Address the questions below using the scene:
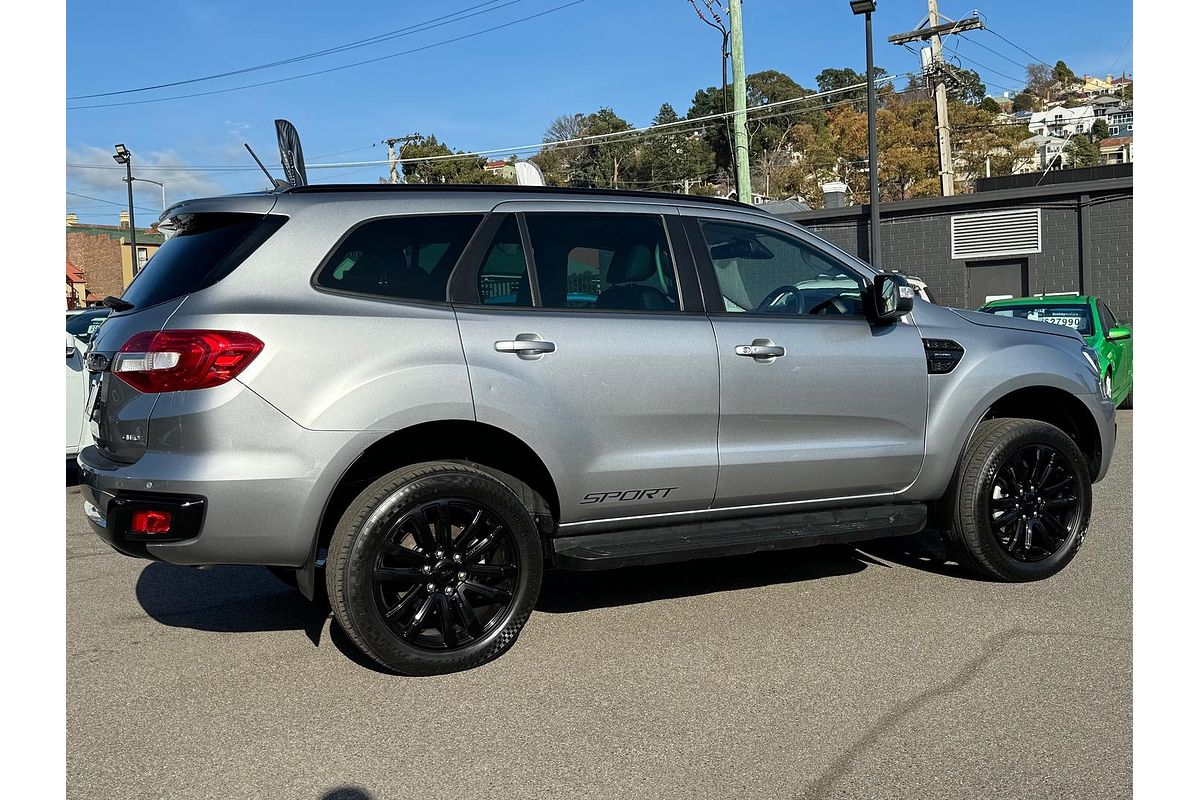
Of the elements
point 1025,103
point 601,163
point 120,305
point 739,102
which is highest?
point 1025,103

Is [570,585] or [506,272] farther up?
[506,272]

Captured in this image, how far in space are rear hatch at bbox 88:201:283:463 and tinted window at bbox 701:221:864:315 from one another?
2144 millimetres

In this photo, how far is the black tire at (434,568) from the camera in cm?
429

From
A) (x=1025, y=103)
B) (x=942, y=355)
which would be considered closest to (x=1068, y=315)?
(x=942, y=355)

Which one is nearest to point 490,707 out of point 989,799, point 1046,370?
point 989,799

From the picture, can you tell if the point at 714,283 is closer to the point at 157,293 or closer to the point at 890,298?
the point at 890,298

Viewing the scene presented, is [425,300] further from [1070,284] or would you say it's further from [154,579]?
[1070,284]

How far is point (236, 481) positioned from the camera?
409 cm

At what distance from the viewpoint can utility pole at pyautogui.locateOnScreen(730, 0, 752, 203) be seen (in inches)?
762

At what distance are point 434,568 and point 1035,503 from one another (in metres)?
3.32

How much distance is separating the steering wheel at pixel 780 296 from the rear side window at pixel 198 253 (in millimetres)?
2391

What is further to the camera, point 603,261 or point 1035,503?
point 1035,503

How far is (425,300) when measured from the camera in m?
4.55
